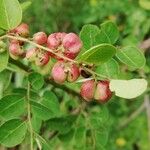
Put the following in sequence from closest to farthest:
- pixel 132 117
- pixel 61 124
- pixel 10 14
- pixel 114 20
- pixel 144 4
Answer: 1. pixel 10 14
2. pixel 61 124
3. pixel 144 4
4. pixel 132 117
5. pixel 114 20

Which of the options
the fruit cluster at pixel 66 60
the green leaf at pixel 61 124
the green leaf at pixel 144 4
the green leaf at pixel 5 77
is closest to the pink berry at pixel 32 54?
the fruit cluster at pixel 66 60

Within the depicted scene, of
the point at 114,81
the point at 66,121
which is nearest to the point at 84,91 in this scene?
the point at 114,81

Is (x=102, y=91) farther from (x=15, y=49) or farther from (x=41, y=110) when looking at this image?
(x=41, y=110)

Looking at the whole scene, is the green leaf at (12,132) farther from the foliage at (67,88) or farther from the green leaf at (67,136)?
the green leaf at (67,136)

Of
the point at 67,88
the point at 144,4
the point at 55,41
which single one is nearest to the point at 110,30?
the point at 55,41

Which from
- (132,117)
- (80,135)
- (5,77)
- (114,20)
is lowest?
(132,117)

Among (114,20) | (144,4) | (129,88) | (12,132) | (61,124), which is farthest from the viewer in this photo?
(114,20)

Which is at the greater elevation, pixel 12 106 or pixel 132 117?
pixel 12 106

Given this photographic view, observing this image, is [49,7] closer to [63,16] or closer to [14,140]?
[63,16]
